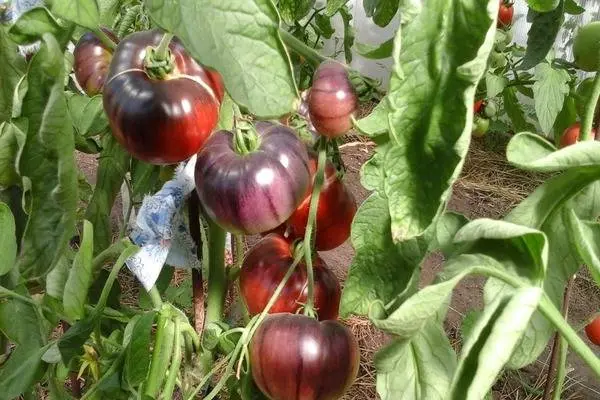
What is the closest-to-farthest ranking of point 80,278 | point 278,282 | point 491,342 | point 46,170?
point 491,342
point 46,170
point 80,278
point 278,282

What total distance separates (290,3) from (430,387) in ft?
1.27

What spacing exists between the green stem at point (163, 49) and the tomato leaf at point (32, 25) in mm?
71

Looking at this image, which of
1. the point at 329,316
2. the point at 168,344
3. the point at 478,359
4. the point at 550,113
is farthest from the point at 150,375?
the point at 550,113

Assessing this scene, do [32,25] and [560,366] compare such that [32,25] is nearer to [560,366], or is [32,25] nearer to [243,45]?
[243,45]

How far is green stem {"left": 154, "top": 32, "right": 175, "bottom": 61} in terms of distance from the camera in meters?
0.48

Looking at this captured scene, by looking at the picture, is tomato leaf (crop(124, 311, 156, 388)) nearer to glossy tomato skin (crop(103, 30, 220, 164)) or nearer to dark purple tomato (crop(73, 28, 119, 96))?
glossy tomato skin (crop(103, 30, 220, 164))

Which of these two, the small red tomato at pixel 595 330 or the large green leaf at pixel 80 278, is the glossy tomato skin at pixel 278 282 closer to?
the large green leaf at pixel 80 278

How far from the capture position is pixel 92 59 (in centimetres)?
67

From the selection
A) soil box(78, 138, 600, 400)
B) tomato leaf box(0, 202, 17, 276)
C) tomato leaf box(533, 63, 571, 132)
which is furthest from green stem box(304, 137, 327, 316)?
soil box(78, 138, 600, 400)

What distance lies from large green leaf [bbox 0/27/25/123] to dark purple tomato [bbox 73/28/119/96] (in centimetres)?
12

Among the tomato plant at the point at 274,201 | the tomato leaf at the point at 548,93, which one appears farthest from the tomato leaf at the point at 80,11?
the tomato leaf at the point at 548,93

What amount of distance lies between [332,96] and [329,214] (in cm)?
14

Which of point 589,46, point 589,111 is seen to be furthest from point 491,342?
point 589,46

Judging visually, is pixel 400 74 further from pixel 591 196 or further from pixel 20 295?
pixel 20 295
